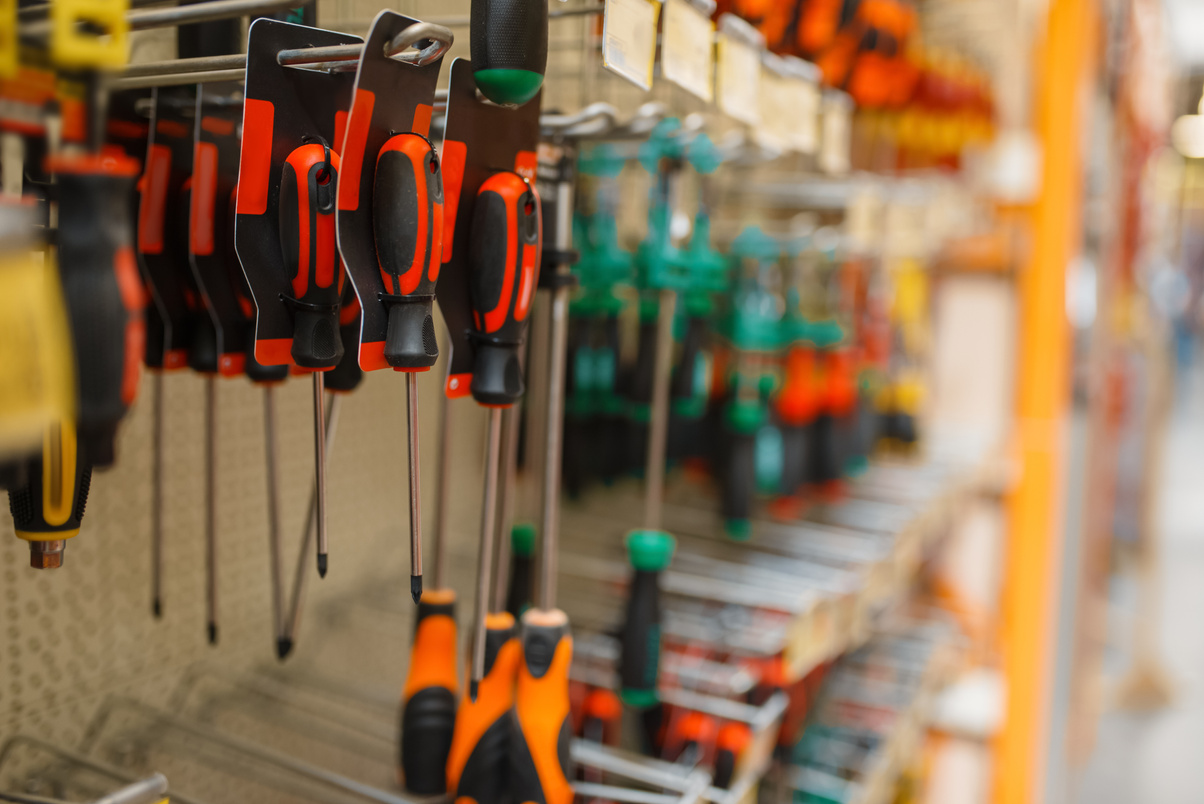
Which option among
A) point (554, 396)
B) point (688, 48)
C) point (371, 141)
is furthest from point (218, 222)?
point (688, 48)

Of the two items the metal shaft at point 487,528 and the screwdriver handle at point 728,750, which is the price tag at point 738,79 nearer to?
the metal shaft at point 487,528

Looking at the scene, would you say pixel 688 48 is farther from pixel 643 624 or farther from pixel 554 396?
pixel 643 624

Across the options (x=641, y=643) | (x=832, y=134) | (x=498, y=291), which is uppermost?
(x=832, y=134)

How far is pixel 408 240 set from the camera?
19.4 inches

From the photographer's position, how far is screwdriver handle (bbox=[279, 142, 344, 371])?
513mm

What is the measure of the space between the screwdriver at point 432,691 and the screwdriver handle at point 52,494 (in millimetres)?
305

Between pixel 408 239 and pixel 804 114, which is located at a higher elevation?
pixel 804 114

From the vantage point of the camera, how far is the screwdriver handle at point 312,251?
513mm

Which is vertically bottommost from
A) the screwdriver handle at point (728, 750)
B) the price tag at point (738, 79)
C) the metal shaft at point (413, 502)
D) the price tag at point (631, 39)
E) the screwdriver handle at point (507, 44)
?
the screwdriver handle at point (728, 750)

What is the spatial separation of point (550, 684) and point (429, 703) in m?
0.12

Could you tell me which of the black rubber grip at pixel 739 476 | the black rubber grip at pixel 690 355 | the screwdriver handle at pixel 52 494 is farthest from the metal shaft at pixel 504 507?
the black rubber grip at pixel 739 476

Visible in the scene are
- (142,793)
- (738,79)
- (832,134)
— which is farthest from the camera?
(832,134)

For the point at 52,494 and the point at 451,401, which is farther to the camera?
the point at 451,401

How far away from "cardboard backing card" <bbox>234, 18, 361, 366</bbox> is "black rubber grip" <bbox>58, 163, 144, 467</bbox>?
0.43 ft
